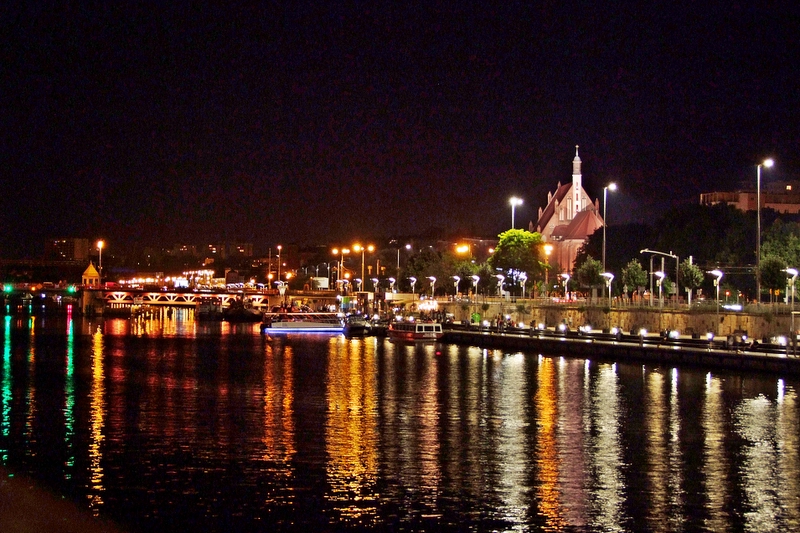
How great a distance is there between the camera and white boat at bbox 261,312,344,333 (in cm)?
9169

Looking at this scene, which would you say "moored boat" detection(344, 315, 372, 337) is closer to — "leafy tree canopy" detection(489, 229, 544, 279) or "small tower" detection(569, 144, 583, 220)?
"leafy tree canopy" detection(489, 229, 544, 279)

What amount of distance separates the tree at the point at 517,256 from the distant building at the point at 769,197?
129 feet

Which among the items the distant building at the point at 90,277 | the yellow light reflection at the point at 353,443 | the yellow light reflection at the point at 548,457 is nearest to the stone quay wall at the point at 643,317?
the yellow light reflection at the point at 548,457

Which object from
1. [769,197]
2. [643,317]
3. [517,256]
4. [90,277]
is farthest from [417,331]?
[90,277]


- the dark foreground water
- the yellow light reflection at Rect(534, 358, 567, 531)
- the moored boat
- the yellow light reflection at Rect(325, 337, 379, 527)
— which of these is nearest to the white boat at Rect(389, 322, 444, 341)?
the moored boat

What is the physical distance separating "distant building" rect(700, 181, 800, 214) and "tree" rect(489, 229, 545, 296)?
39266 mm

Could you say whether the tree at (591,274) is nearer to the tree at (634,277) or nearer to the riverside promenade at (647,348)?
the tree at (634,277)

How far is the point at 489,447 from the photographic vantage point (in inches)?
1059

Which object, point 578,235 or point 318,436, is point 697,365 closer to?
point 318,436

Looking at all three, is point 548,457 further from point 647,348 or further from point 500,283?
point 500,283

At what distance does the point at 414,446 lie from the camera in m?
26.9

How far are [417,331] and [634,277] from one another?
66.0ft

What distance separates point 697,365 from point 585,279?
4669 centimetres

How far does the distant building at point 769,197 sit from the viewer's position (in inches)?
5197
